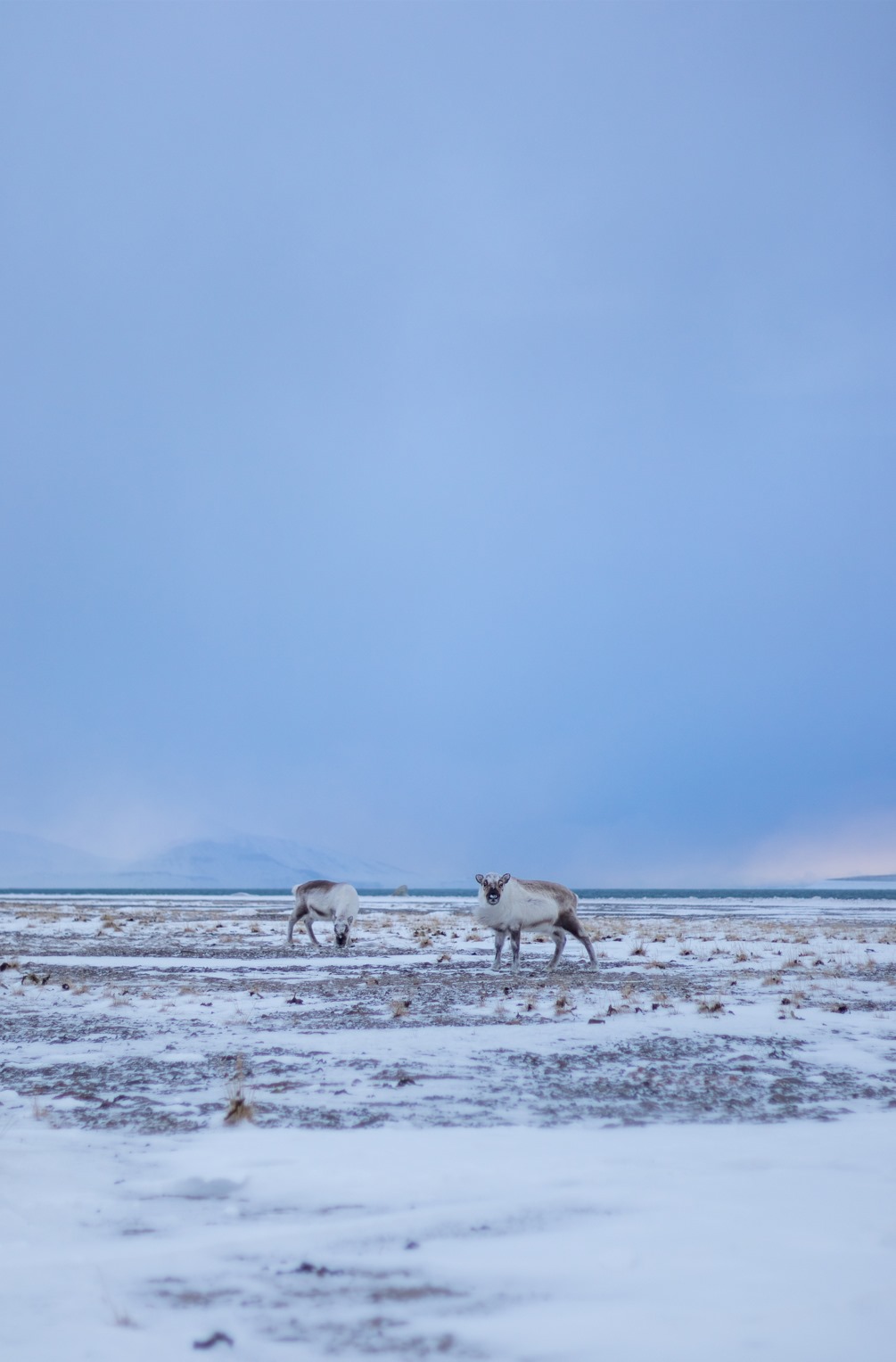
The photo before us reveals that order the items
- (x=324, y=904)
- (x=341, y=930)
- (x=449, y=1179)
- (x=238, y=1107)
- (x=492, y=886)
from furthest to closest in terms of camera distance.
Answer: (x=324, y=904) → (x=341, y=930) → (x=492, y=886) → (x=238, y=1107) → (x=449, y=1179)

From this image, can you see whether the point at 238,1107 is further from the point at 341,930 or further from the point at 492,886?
the point at 341,930

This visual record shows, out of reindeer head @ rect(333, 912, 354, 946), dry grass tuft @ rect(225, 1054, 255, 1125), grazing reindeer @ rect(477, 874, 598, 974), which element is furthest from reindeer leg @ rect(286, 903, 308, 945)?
dry grass tuft @ rect(225, 1054, 255, 1125)

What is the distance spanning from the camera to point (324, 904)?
23.5 metres

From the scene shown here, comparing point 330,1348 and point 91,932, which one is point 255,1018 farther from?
point 91,932

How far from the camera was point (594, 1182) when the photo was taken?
532 cm

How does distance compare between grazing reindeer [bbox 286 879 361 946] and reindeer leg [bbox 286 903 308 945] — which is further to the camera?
reindeer leg [bbox 286 903 308 945]

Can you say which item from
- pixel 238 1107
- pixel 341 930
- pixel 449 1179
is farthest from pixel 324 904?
pixel 449 1179

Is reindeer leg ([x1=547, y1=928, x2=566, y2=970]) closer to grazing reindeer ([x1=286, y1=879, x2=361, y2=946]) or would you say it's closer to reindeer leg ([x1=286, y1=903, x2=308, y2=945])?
grazing reindeer ([x1=286, y1=879, x2=361, y2=946])

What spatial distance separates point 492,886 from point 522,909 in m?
0.94

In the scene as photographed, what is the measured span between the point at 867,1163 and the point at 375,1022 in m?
6.52

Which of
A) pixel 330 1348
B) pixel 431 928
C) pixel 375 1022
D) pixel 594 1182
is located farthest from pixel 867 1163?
pixel 431 928

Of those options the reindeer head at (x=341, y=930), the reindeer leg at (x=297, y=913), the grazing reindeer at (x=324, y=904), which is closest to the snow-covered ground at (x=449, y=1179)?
the reindeer head at (x=341, y=930)

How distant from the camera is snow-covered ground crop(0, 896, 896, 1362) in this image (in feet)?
12.1

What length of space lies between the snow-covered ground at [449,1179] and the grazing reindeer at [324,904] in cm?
1022
